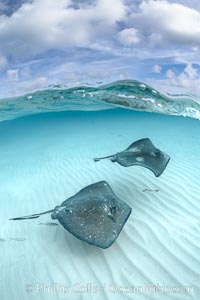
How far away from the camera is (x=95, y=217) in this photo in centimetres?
460

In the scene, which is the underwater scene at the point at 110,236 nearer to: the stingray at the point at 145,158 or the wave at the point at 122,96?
the stingray at the point at 145,158

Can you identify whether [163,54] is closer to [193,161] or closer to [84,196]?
[193,161]

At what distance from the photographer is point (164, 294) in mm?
4035

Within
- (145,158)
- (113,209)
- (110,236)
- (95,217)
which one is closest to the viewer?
(110,236)

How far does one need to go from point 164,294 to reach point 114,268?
948 mm

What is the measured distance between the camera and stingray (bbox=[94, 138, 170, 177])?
607 cm

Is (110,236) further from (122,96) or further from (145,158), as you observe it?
(122,96)

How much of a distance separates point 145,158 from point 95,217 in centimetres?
233

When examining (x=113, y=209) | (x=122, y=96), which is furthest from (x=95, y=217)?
(x=122, y=96)

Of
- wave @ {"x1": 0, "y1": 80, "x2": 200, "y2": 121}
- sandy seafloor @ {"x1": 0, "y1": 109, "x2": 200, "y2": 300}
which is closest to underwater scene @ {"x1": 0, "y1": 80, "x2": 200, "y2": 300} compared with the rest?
sandy seafloor @ {"x1": 0, "y1": 109, "x2": 200, "y2": 300}

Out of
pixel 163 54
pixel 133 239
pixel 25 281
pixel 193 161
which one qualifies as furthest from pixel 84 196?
pixel 163 54

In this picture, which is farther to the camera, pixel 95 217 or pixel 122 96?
pixel 122 96

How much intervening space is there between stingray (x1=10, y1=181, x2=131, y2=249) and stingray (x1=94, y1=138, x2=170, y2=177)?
1209mm

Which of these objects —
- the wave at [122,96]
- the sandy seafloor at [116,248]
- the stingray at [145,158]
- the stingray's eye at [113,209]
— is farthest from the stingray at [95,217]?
the wave at [122,96]
